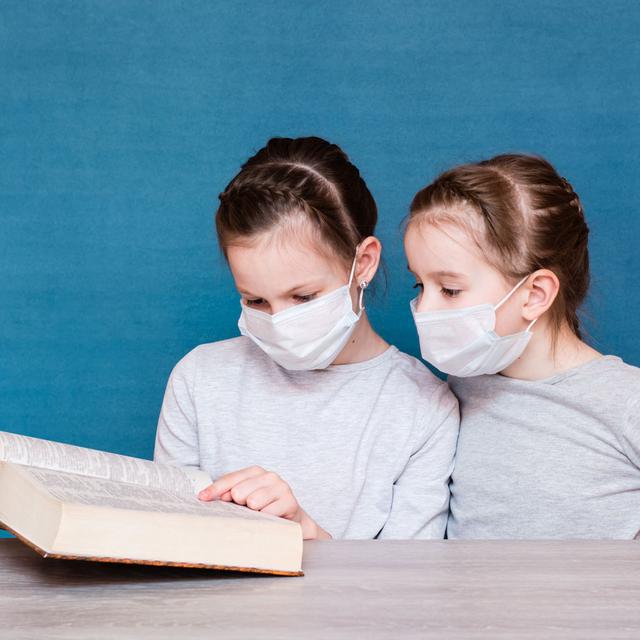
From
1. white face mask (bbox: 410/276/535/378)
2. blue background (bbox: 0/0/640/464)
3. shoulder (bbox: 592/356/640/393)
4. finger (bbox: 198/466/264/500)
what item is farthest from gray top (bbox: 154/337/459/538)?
blue background (bbox: 0/0/640/464)

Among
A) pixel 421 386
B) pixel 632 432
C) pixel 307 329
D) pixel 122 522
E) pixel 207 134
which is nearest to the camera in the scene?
pixel 122 522

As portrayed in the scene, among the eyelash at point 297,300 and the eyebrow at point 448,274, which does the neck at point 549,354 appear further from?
the eyelash at point 297,300

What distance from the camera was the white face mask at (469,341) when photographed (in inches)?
44.0

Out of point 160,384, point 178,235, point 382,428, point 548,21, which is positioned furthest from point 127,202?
point 548,21

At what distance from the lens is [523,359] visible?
1.20 m

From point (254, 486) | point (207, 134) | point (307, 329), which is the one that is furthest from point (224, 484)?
point (207, 134)

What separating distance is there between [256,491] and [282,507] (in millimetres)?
37

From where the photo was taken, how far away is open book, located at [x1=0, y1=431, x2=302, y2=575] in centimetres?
62

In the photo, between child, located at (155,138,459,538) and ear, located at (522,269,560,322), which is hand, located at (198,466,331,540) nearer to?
child, located at (155,138,459,538)

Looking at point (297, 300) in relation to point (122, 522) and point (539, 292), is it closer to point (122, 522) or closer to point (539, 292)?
point (539, 292)

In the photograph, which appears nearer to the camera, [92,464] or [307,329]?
[92,464]

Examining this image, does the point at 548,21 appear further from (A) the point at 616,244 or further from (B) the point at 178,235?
(B) the point at 178,235

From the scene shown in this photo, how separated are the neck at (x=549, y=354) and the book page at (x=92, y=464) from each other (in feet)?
1.71

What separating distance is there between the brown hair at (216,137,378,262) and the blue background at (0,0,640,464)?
45cm
